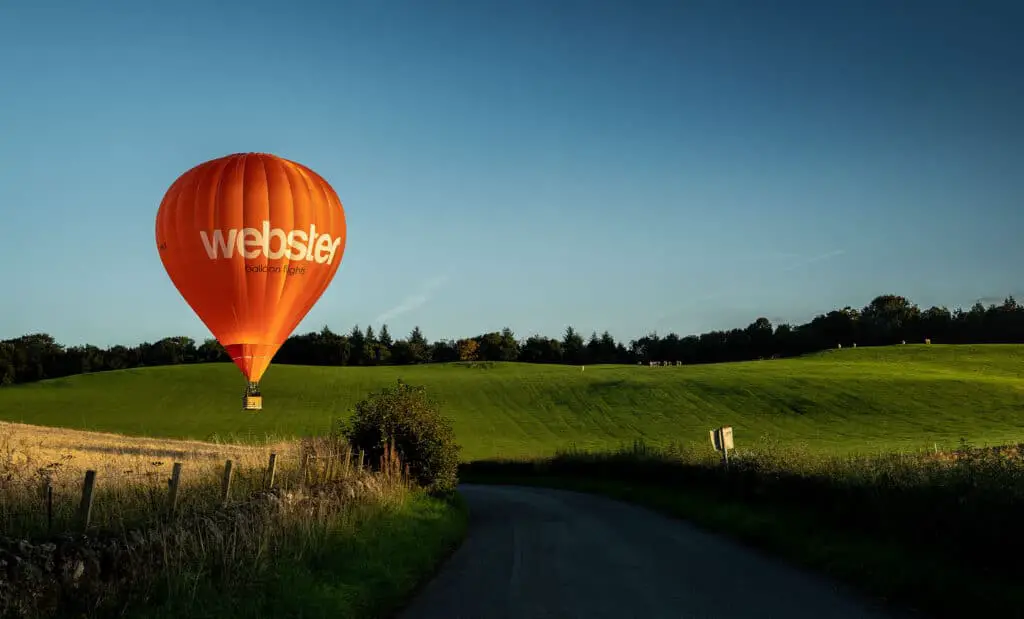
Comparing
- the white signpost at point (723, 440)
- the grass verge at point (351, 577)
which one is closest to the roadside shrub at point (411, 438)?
the grass verge at point (351, 577)

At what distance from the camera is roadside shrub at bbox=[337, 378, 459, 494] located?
813 inches

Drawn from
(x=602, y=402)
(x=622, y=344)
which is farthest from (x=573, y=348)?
(x=602, y=402)

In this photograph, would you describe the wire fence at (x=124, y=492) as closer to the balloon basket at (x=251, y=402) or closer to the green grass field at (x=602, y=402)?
the balloon basket at (x=251, y=402)

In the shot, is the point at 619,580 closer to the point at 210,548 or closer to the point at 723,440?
the point at 210,548

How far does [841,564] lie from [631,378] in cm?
7043

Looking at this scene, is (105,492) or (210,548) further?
(105,492)

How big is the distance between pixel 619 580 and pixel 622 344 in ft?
452

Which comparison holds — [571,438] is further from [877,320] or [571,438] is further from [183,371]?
[877,320]

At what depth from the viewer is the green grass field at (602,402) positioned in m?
56.4

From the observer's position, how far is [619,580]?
11.7 m

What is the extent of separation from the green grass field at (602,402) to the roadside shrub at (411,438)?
25.7m

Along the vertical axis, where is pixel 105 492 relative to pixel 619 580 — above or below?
above

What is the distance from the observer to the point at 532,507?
24.1 meters

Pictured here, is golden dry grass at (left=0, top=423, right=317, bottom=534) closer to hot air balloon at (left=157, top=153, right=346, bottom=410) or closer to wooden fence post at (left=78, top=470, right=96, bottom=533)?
wooden fence post at (left=78, top=470, right=96, bottom=533)
